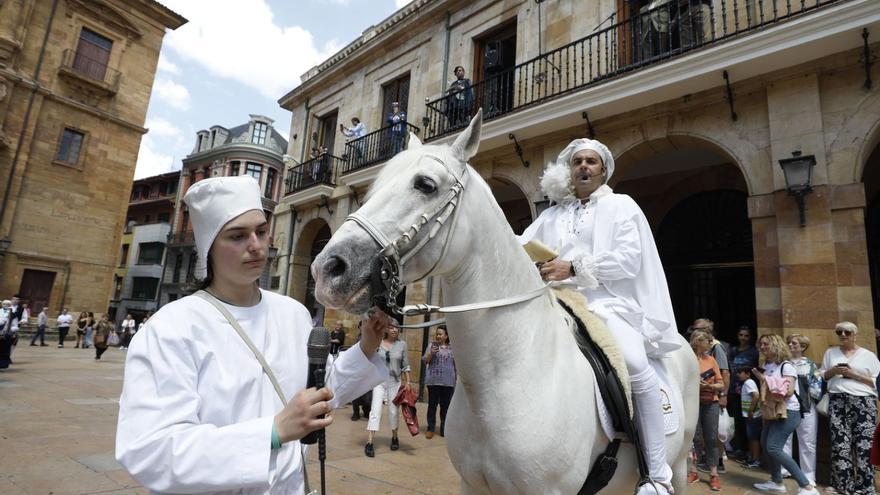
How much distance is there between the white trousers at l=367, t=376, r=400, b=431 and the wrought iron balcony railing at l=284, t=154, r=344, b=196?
8088mm

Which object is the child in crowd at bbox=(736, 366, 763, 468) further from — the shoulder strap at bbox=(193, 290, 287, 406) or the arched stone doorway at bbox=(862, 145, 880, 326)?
the shoulder strap at bbox=(193, 290, 287, 406)

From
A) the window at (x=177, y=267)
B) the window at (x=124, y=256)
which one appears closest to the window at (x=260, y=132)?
the window at (x=177, y=267)

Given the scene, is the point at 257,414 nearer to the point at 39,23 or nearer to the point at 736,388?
the point at 736,388

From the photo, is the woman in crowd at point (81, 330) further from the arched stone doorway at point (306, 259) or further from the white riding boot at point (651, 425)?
the white riding boot at point (651, 425)

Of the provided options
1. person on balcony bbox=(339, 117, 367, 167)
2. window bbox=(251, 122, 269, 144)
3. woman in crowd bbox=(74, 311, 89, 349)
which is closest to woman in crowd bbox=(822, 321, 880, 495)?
person on balcony bbox=(339, 117, 367, 167)

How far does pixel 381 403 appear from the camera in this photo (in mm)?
5684

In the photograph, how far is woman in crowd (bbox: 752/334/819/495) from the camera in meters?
4.64

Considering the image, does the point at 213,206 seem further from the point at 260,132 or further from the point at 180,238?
the point at 260,132

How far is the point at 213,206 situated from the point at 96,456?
14.5 ft

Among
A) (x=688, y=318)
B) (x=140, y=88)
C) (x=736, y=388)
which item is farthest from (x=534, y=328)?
(x=140, y=88)

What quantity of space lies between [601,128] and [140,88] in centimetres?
2157

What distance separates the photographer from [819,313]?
516 centimetres

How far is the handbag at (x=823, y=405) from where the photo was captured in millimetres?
4843

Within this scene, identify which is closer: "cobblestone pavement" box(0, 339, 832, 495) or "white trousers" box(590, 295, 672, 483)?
"white trousers" box(590, 295, 672, 483)
